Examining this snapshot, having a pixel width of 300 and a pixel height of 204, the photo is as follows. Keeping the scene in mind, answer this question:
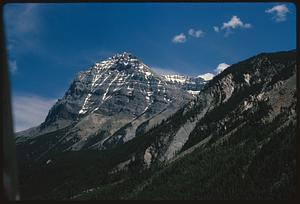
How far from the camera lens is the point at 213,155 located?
109750 millimetres

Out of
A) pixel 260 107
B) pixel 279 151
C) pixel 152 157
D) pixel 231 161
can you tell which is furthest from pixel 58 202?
pixel 152 157

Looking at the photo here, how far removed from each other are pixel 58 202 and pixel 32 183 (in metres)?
154

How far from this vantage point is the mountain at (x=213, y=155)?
3627 inches

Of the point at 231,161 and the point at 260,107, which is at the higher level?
the point at 260,107

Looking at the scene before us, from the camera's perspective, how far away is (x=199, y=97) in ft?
543

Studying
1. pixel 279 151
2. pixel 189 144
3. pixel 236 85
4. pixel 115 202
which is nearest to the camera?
pixel 115 202

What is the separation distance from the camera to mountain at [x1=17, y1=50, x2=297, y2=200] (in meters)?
92.1

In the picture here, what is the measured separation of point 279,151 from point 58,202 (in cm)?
8805

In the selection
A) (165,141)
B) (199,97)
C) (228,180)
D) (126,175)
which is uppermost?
(199,97)

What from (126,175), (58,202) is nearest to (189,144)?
(126,175)

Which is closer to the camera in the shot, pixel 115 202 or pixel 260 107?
pixel 115 202

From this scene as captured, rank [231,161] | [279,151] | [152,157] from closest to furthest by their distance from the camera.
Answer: [279,151]
[231,161]
[152,157]

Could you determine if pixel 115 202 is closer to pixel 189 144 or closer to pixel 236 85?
pixel 189 144

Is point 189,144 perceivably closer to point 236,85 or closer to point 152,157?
point 152,157
